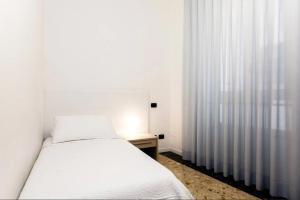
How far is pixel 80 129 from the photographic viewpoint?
2488 mm

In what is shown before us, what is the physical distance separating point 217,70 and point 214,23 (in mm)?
598

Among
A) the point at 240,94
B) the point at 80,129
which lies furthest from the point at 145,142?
the point at 240,94

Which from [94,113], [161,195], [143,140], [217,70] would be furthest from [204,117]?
[161,195]

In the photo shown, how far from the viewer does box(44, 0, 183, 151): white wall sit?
287 centimetres

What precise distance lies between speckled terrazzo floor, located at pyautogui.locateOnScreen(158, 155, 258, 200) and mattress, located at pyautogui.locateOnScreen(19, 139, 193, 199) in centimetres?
87

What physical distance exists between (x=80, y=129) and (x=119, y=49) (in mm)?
1366

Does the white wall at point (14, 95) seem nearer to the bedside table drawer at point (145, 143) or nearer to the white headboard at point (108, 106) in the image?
the white headboard at point (108, 106)

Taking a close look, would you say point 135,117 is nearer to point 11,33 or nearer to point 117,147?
point 117,147

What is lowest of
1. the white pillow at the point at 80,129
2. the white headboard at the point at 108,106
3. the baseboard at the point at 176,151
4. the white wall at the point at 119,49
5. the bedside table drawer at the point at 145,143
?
the baseboard at the point at 176,151

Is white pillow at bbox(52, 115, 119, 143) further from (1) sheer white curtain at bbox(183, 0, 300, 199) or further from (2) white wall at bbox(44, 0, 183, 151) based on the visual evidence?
(1) sheer white curtain at bbox(183, 0, 300, 199)

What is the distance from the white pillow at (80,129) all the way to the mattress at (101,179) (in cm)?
62

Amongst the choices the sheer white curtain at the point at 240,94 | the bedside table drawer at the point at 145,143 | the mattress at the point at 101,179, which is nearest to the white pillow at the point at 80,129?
the bedside table drawer at the point at 145,143

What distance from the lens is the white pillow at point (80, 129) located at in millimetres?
2402

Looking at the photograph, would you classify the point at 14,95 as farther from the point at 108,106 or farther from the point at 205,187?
the point at 205,187
